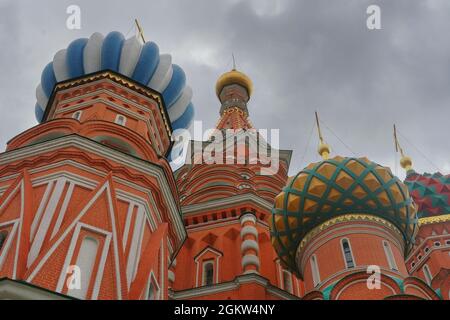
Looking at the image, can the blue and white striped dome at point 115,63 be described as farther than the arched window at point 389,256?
Yes

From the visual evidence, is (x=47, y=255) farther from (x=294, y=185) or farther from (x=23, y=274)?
(x=294, y=185)

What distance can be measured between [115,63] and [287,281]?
7.13 metres

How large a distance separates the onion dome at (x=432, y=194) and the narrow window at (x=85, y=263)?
14283 mm

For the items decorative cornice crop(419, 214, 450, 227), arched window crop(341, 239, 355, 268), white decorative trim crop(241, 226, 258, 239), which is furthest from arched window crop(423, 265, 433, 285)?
arched window crop(341, 239, 355, 268)

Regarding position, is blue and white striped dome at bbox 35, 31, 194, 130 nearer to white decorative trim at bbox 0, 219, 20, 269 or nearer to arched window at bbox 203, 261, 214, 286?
arched window at bbox 203, 261, 214, 286

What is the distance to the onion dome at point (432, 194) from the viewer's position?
21.1m

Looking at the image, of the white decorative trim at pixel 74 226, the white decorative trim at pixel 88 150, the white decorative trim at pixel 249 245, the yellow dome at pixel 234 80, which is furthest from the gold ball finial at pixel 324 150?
the yellow dome at pixel 234 80

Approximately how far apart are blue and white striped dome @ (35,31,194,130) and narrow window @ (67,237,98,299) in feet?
21.8

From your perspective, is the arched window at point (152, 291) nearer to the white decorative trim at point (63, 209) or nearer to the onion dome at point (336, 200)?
the white decorative trim at point (63, 209)

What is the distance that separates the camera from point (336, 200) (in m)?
13.4

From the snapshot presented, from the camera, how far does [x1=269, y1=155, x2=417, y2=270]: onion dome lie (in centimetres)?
1343
